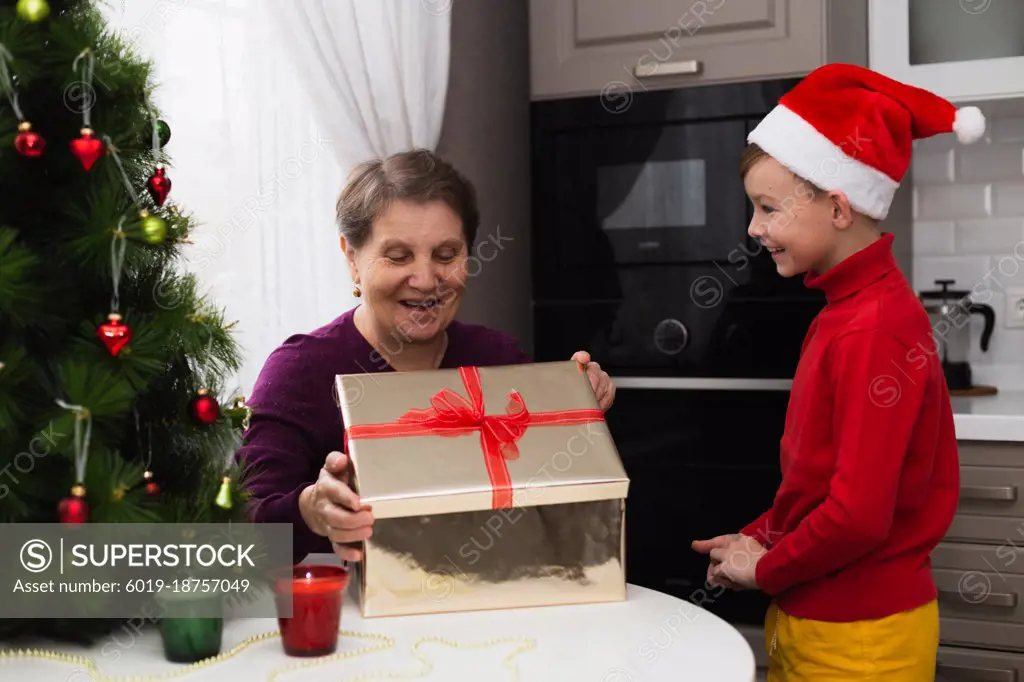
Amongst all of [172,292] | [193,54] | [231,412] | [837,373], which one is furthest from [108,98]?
[837,373]

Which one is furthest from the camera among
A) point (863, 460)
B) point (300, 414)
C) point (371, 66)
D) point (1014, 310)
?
point (1014, 310)

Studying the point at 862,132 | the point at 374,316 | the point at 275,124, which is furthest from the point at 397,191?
the point at 862,132

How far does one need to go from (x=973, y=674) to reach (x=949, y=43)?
4.82 feet

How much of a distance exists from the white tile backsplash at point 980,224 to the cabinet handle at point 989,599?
29.2 inches

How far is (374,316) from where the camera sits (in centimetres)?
168

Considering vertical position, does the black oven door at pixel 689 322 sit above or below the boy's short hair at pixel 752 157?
below

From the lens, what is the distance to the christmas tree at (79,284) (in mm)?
984

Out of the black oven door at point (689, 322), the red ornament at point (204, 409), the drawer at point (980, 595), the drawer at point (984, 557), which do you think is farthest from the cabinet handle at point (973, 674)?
the red ornament at point (204, 409)

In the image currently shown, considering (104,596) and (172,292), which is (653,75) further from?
(104,596)

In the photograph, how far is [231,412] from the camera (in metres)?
1.16

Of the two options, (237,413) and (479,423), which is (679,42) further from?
(237,413)

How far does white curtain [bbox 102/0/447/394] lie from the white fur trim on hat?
2.91 ft

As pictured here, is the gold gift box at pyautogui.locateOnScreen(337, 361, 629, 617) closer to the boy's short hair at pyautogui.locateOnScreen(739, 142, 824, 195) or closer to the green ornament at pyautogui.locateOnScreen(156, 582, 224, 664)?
the green ornament at pyautogui.locateOnScreen(156, 582, 224, 664)

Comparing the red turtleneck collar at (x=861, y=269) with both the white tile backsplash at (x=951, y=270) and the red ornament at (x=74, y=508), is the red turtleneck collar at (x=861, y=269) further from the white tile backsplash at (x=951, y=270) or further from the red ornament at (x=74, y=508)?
the white tile backsplash at (x=951, y=270)
